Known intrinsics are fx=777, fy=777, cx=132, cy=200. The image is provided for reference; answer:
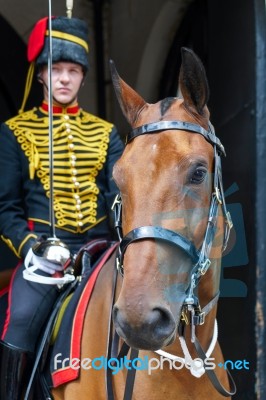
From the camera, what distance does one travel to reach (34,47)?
3213mm

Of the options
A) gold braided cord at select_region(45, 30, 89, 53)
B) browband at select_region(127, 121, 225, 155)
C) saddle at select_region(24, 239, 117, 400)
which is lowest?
saddle at select_region(24, 239, 117, 400)

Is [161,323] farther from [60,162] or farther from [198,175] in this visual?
[60,162]

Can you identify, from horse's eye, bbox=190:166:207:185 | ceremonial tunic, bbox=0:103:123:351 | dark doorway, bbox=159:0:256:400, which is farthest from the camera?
dark doorway, bbox=159:0:256:400

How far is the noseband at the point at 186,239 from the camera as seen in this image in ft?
6.66

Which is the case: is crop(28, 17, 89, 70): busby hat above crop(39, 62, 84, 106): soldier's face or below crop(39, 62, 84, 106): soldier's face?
above

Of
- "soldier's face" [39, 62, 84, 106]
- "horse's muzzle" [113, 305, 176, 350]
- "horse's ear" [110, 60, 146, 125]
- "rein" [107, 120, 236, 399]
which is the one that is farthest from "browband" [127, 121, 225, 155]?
"soldier's face" [39, 62, 84, 106]

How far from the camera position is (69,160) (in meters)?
3.07

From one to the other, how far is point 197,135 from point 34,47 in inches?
48.1

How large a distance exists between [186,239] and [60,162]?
1.10 m

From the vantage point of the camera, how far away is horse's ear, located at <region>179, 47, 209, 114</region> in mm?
2240

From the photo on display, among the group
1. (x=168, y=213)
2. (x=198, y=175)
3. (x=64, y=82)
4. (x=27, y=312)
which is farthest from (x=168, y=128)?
(x=64, y=82)

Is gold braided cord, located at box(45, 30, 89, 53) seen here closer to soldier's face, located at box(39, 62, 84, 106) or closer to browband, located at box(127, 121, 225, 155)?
soldier's face, located at box(39, 62, 84, 106)

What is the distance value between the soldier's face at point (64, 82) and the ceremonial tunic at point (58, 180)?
7cm

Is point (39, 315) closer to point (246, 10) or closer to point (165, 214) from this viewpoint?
point (165, 214)
